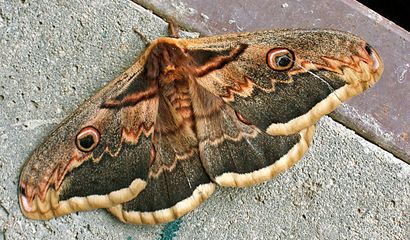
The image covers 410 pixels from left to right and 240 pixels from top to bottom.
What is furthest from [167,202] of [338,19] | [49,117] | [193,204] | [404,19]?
[404,19]

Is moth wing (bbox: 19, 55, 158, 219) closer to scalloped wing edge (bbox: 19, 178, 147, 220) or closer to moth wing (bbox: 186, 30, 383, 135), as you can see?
scalloped wing edge (bbox: 19, 178, 147, 220)

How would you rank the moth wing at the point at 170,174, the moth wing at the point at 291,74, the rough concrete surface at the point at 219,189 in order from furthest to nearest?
the rough concrete surface at the point at 219,189 → the moth wing at the point at 170,174 → the moth wing at the point at 291,74

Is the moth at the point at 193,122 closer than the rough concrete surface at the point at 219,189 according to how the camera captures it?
Yes

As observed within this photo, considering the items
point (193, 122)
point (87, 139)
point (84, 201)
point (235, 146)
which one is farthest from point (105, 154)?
point (235, 146)

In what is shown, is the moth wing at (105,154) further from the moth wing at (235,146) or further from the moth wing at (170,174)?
the moth wing at (235,146)

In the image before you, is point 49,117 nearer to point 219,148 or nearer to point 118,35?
point 118,35

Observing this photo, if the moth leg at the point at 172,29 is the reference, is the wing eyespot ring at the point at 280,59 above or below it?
below

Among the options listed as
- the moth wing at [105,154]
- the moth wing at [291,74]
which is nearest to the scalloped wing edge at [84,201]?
the moth wing at [105,154]
